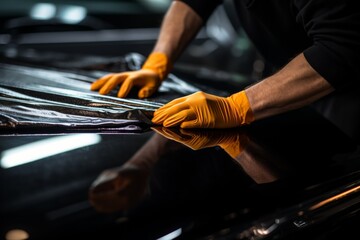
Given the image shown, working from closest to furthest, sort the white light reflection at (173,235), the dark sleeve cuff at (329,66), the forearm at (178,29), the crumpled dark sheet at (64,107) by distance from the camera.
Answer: the white light reflection at (173,235), the crumpled dark sheet at (64,107), the dark sleeve cuff at (329,66), the forearm at (178,29)

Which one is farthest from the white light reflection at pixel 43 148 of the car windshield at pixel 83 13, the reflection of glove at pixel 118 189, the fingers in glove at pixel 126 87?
the car windshield at pixel 83 13

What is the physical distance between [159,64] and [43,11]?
1276 millimetres

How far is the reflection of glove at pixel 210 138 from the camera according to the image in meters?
1.03

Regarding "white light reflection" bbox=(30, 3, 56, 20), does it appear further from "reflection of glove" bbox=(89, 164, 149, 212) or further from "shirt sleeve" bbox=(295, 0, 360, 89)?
"reflection of glove" bbox=(89, 164, 149, 212)

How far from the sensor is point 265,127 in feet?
4.01

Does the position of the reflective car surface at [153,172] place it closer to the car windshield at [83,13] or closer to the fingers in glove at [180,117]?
the fingers in glove at [180,117]

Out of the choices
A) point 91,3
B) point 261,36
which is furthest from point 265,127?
point 91,3

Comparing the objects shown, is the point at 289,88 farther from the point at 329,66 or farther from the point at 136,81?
the point at 136,81

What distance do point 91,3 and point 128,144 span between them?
194 cm

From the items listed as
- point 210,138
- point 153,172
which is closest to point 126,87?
point 210,138

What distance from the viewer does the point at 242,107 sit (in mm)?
1159

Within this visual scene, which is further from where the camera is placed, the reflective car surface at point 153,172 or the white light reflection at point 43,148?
the white light reflection at point 43,148

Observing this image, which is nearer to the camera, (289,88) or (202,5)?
(289,88)

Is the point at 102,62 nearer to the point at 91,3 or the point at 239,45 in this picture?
the point at 91,3
